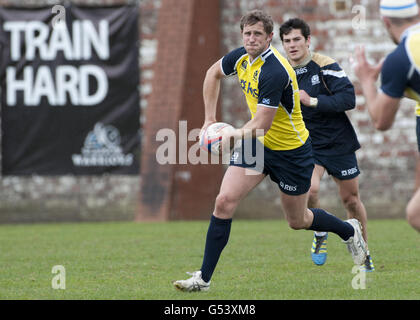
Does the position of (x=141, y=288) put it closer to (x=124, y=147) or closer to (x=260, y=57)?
(x=260, y=57)

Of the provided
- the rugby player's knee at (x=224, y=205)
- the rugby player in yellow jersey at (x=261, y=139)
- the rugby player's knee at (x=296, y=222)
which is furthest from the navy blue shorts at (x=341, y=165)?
the rugby player's knee at (x=224, y=205)

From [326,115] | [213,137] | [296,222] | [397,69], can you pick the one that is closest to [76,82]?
[326,115]

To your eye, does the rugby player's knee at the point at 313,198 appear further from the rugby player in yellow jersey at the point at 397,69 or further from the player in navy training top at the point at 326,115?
the rugby player in yellow jersey at the point at 397,69

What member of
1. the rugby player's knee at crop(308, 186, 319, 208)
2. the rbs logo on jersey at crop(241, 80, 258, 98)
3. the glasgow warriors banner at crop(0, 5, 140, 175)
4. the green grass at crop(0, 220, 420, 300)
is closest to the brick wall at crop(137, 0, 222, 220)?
the glasgow warriors banner at crop(0, 5, 140, 175)

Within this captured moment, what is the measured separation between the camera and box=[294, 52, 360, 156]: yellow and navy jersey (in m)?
8.51

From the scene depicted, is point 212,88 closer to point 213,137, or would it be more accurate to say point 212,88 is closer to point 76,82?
point 213,137

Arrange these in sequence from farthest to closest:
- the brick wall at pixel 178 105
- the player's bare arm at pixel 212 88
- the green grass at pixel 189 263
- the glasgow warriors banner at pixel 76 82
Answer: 1. the glasgow warriors banner at pixel 76 82
2. the brick wall at pixel 178 105
3. the player's bare arm at pixel 212 88
4. the green grass at pixel 189 263

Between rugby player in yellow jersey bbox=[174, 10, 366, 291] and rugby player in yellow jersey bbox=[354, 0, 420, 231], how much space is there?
1.15m

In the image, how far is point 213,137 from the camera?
666 centimetres

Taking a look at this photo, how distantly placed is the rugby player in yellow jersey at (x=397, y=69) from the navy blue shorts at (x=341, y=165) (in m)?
2.95

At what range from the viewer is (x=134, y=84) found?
15.7 m

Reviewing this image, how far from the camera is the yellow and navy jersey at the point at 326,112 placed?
8508mm

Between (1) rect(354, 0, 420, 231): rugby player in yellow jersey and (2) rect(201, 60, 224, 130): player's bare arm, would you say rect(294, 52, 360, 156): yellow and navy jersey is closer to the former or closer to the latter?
(2) rect(201, 60, 224, 130): player's bare arm
